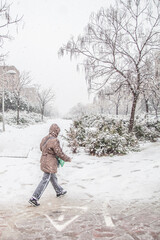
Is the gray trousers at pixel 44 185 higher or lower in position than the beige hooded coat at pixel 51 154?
lower

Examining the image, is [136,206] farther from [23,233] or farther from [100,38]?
[100,38]

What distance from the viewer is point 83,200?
3730 mm

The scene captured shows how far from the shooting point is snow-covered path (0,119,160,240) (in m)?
2.68

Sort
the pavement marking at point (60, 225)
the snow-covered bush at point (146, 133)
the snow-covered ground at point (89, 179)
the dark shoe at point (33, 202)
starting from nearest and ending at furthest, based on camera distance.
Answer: the pavement marking at point (60, 225), the dark shoe at point (33, 202), the snow-covered ground at point (89, 179), the snow-covered bush at point (146, 133)

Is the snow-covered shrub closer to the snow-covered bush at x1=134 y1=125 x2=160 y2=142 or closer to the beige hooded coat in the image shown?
the snow-covered bush at x1=134 y1=125 x2=160 y2=142

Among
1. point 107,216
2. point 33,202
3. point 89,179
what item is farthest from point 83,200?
point 89,179

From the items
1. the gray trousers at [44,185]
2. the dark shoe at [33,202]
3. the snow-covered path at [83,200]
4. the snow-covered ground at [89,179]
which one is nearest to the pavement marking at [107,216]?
the snow-covered path at [83,200]

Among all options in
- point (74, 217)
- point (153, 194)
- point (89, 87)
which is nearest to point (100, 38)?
point (89, 87)

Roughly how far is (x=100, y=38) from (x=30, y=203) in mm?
8250

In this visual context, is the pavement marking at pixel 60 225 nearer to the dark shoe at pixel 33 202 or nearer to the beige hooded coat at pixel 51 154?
the dark shoe at pixel 33 202

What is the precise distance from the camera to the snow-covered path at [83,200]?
8.80 feet

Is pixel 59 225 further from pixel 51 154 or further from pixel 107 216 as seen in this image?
pixel 51 154

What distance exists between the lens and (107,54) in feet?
30.3

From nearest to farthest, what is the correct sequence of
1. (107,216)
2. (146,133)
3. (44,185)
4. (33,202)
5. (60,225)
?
1. (60,225)
2. (107,216)
3. (33,202)
4. (44,185)
5. (146,133)
